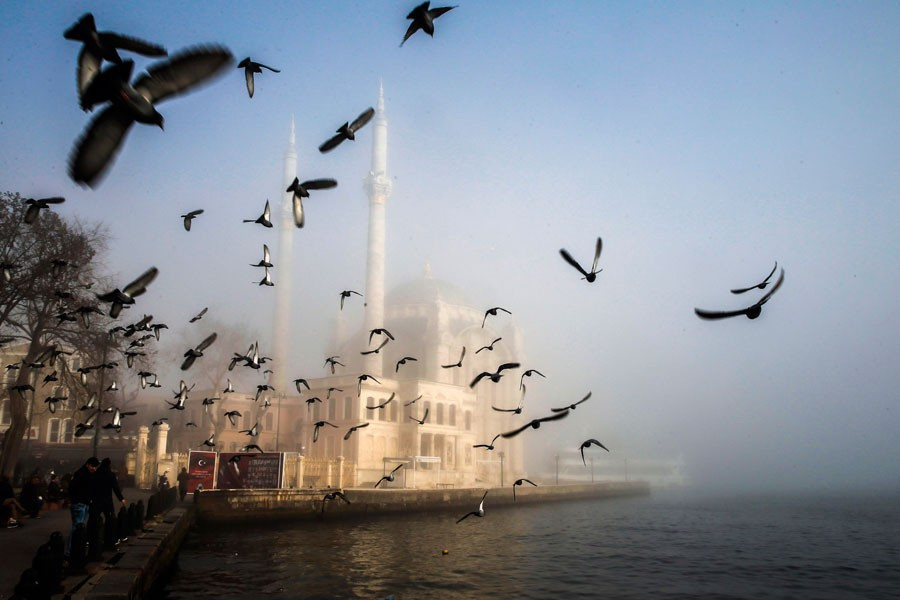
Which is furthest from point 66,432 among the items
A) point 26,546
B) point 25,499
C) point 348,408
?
point 26,546

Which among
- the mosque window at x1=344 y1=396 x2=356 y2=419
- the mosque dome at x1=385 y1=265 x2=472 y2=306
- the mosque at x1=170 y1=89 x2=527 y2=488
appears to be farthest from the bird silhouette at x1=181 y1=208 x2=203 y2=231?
the mosque dome at x1=385 y1=265 x2=472 y2=306

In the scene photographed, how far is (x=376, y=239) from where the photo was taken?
192 ft

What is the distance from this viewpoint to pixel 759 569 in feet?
70.4

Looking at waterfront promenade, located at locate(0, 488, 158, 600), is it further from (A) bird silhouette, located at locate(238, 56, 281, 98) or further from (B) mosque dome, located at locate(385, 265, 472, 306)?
(B) mosque dome, located at locate(385, 265, 472, 306)

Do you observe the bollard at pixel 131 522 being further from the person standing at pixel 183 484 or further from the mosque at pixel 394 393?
the mosque at pixel 394 393

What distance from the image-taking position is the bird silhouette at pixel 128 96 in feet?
11.5

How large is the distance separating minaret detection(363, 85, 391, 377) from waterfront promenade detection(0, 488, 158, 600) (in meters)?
40.0

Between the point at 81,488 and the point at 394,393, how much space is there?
39.7m

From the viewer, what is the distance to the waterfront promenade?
920 cm

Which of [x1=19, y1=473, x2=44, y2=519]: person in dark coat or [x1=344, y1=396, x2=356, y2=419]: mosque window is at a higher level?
[x1=344, y1=396, x2=356, y2=419]: mosque window

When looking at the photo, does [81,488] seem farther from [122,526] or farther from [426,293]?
[426,293]

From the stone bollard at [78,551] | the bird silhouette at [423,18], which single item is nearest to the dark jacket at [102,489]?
the stone bollard at [78,551]

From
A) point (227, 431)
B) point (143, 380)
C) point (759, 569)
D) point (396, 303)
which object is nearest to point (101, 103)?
point (143, 380)

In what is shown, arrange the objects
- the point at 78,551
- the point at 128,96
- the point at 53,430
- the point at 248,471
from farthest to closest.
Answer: the point at 53,430 < the point at 248,471 < the point at 78,551 < the point at 128,96
